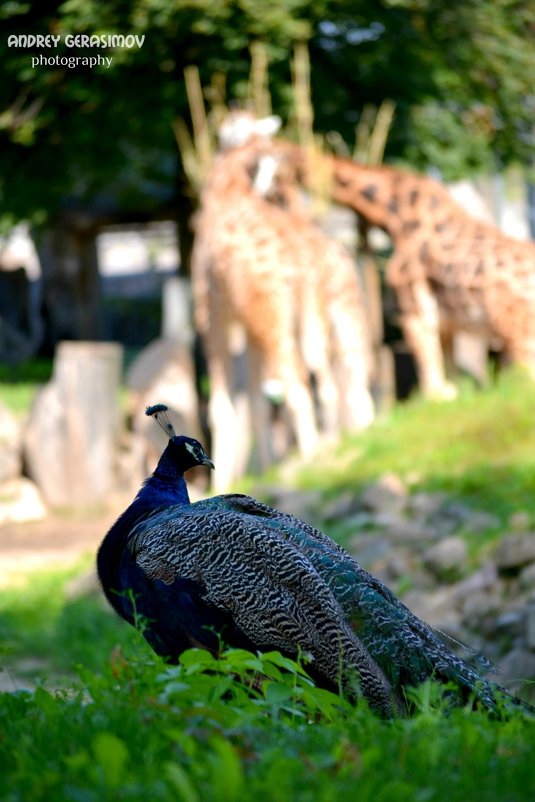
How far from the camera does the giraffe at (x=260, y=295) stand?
399 inches

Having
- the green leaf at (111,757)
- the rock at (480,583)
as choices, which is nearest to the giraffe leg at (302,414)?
the rock at (480,583)

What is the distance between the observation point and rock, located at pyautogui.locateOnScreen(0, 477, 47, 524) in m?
12.0

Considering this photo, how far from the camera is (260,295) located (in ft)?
33.1

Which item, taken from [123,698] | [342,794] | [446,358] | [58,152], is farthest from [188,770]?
[58,152]

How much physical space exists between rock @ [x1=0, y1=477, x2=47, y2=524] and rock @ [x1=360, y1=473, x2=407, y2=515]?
4528 millimetres

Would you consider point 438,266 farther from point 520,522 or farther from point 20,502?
point 20,502

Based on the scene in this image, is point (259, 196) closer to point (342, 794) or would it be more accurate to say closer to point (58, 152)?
point (58, 152)

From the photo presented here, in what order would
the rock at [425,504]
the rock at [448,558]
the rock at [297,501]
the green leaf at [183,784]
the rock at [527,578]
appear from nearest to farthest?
the green leaf at [183,784] < the rock at [527,578] < the rock at [448,558] < the rock at [425,504] < the rock at [297,501]

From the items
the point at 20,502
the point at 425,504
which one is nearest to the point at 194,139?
the point at 20,502

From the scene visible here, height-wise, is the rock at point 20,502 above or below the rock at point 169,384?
below

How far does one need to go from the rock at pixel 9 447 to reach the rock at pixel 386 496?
16.3ft

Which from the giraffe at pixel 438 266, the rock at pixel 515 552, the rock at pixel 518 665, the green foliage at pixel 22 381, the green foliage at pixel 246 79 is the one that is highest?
the green foliage at pixel 246 79

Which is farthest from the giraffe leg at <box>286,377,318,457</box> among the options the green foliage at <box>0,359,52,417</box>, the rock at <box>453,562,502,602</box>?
the green foliage at <box>0,359,52,417</box>

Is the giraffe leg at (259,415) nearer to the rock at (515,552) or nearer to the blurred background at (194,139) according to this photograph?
the blurred background at (194,139)
